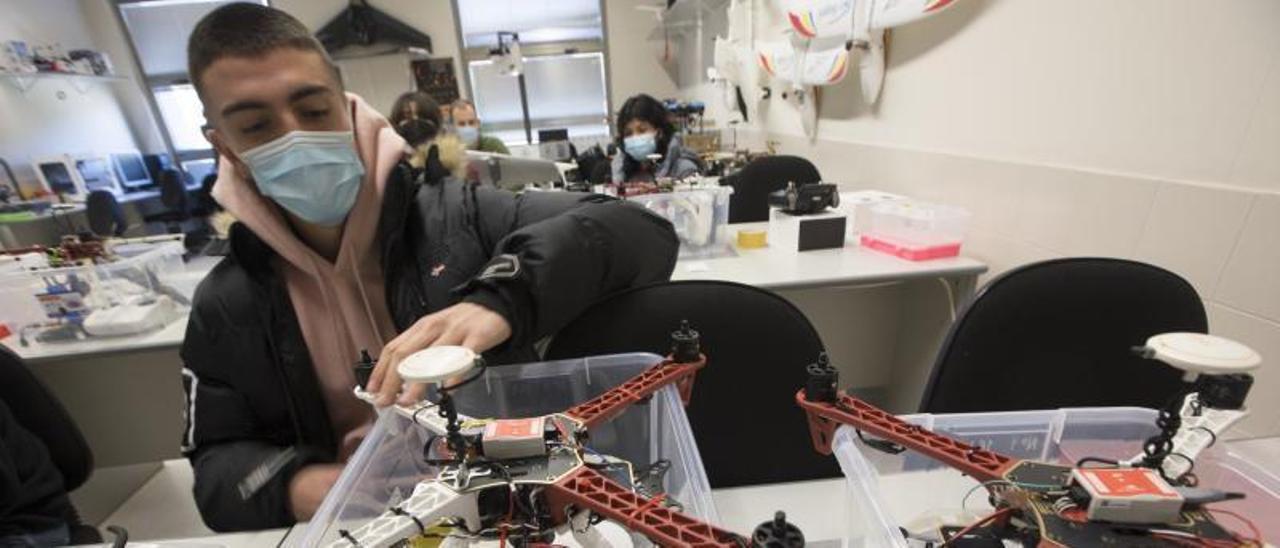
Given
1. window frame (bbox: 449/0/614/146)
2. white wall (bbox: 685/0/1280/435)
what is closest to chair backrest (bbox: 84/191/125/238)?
window frame (bbox: 449/0/614/146)

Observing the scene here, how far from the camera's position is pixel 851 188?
2.39m

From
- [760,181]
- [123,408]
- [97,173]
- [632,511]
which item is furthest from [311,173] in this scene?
[97,173]

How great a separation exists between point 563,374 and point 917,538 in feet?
1.51

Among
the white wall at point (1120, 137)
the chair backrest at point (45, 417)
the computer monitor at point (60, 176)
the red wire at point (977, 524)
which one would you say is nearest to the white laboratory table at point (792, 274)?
the white wall at point (1120, 137)

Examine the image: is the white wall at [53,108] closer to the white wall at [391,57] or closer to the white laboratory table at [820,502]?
the white wall at [391,57]

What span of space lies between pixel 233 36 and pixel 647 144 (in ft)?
6.49

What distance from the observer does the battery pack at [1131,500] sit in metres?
0.33

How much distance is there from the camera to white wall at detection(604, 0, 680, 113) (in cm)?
589

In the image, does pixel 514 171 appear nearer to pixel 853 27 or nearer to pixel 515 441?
pixel 853 27

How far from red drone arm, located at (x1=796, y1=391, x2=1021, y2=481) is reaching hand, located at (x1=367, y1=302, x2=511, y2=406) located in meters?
0.40

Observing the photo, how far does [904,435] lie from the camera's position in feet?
1.37

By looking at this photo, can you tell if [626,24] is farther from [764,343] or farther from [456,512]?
[456,512]

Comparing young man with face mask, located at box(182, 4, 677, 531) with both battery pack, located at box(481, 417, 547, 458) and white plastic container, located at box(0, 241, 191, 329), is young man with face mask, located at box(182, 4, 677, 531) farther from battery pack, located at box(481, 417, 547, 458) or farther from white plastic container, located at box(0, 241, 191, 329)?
white plastic container, located at box(0, 241, 191, 329)

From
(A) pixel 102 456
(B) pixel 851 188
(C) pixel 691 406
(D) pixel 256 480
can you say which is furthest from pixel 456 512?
(B) pixel 851 188
